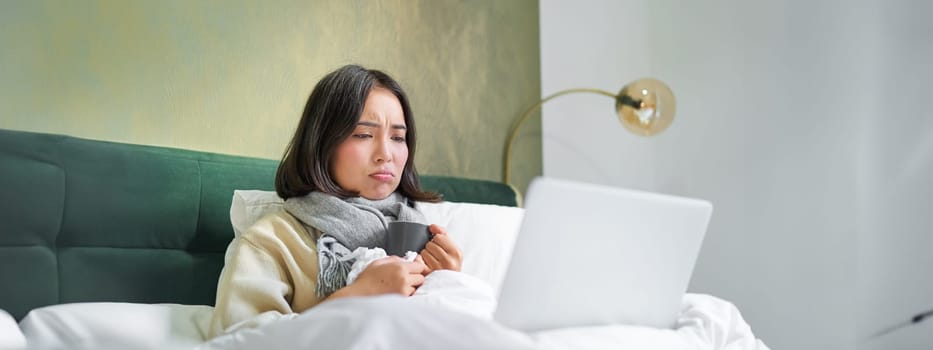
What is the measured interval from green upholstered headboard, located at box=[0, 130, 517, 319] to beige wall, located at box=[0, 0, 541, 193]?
0.13 metres

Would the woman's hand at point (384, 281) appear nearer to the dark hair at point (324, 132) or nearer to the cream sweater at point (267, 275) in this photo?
the cream sweater at point (267, 275)

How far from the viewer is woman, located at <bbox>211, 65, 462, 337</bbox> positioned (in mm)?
1349

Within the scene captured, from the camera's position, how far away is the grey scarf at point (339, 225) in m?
1.44

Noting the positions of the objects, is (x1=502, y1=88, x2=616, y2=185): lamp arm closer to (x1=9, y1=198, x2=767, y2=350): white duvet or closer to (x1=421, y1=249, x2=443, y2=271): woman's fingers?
(x1=9, y1=198, x2=767, y2=350): white duvet

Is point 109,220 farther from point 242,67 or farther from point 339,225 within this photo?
point 242,67

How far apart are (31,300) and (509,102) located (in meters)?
1.96

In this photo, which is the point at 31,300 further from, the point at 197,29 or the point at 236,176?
the point at 197,29

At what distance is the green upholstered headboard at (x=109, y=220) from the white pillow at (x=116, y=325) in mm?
132

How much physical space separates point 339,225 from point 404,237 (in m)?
0.12

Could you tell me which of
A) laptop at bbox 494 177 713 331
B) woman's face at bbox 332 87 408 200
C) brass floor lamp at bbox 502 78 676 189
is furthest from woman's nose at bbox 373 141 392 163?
brass floor lamp at bbox 502 78 676 189

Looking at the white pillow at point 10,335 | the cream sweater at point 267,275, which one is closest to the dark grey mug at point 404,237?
the cream sweater at point 267,275

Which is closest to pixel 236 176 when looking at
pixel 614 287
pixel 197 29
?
pixel 197 29

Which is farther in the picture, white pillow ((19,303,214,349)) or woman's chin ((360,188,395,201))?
woman's chin ((360,188,395,201))

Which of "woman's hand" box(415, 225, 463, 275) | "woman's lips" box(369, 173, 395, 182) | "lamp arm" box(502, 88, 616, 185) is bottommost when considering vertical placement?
"lamp arm" box(502, 88, 616, 185)
